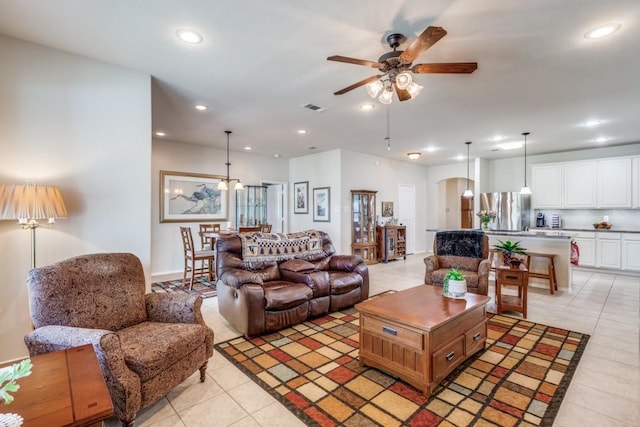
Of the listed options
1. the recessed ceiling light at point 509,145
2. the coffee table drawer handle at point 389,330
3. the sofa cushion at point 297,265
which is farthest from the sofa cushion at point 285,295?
the recessed ceiling light at point 509,145

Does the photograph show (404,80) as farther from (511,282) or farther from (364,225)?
(364,225)

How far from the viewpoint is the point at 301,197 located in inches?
311

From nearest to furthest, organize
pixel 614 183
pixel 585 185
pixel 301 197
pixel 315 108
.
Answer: pixel 315 108, pixel 614 183, pixel 585 185, pixel 301 197

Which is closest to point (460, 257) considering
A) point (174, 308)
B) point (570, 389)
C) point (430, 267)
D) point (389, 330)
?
point (430, 267)

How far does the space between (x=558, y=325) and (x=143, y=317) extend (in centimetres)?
434

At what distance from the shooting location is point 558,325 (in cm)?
348

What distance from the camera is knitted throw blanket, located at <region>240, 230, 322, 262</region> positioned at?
3.93 meters

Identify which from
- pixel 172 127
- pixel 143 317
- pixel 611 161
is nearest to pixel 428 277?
pixel 143 317

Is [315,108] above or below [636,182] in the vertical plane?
above

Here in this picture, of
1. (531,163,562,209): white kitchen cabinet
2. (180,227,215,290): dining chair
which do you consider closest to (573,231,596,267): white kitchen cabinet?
(531,163,562,209): white kitchen cabinet

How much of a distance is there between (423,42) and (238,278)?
8.96 ft

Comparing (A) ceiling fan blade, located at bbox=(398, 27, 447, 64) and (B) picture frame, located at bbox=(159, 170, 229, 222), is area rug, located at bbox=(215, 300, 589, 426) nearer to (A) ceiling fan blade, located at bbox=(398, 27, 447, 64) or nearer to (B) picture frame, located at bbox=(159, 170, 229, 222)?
(A) ceiling fan blade, located at bbox=(398, 27, 447, 64)

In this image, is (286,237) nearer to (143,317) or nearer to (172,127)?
(143,317)

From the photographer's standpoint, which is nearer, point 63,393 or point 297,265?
point 63,393
